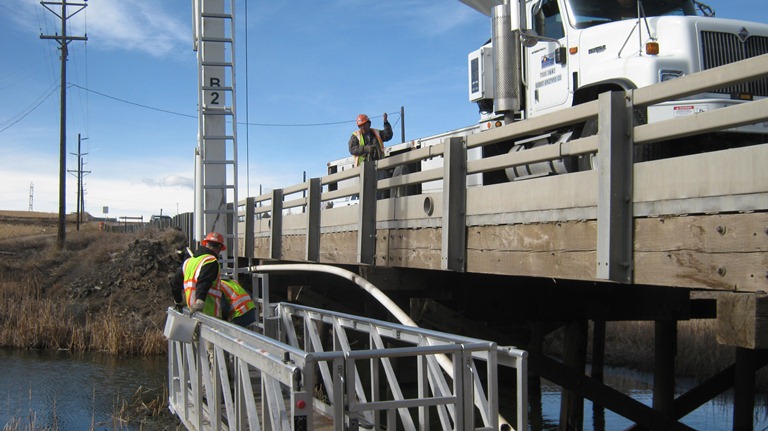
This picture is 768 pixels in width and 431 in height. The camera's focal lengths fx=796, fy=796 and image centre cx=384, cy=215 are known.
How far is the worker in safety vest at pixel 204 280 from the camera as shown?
8078mm

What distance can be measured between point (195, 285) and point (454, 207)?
A: 110 inches

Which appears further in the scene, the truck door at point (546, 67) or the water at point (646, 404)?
the water at point (646, 404)

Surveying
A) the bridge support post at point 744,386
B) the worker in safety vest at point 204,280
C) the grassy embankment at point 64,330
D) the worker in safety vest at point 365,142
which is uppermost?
the worker in safety vest at point 365,142

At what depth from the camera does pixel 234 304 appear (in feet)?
29.3

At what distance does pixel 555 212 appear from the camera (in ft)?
20.2

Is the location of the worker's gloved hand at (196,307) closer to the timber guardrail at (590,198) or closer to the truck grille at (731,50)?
the timber guardrail at (590,198)

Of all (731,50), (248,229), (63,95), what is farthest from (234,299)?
(63,95)

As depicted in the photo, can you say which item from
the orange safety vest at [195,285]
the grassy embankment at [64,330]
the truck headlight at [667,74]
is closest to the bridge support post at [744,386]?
the truck headlight at [667,74]

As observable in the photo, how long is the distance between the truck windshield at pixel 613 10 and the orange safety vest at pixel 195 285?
5.14m

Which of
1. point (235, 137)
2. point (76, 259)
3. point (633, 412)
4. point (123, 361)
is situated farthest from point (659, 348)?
point (76, 259)

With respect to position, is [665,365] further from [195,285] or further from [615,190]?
[195,285]

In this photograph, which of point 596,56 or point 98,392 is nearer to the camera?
point 596,56

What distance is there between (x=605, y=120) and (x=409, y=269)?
4.21m

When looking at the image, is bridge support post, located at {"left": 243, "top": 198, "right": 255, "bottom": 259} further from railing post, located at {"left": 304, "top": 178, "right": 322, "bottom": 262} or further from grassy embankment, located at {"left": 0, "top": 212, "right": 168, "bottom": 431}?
railing post, located at {"left": 304, "top": 178, "right": 322, "bottom": 262}
